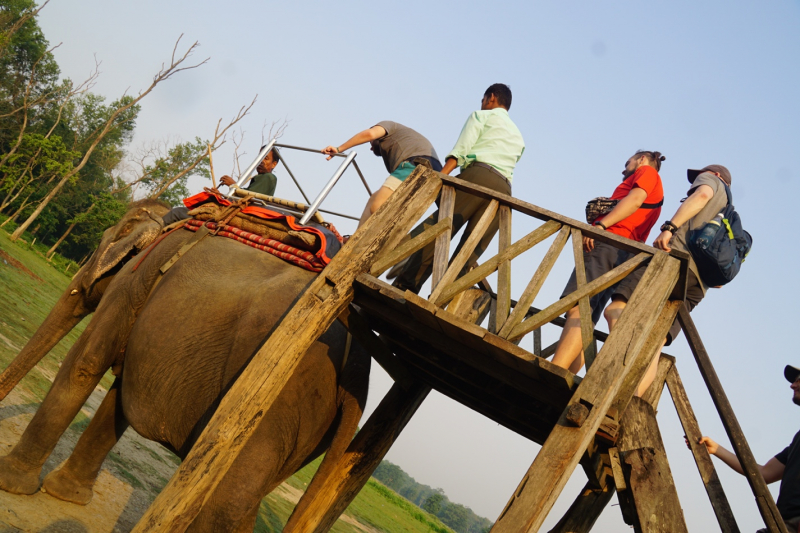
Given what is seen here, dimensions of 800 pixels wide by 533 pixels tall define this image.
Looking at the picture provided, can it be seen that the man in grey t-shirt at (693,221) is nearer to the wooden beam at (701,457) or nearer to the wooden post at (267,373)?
the wooden beam at (701,457)

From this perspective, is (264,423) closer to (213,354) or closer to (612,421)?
(213,354)

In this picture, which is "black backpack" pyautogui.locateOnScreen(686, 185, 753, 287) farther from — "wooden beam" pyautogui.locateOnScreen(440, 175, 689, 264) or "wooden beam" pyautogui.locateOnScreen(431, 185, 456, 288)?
"wooden beam" pyautogui.locateOnScreen(431, 185, 456, 288)

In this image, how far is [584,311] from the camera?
12.3 feet

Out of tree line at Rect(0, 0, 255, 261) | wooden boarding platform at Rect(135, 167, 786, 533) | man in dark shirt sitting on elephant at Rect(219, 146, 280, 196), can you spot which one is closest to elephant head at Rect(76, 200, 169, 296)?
man in dark shirt sitting on elephant at Rect(219, 146, 280, 196)

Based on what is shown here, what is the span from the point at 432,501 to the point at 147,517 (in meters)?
98.2

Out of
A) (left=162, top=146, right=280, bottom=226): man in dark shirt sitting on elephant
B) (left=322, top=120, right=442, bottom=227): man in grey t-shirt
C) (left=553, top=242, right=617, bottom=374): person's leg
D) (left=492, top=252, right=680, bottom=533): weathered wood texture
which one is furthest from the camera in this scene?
(left=162, top=146, right=280, bottom=226): man in dark shirt sitting on elephant

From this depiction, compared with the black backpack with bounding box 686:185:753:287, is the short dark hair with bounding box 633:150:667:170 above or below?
above

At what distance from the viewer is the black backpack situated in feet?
14.6

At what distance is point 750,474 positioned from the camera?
393 cm

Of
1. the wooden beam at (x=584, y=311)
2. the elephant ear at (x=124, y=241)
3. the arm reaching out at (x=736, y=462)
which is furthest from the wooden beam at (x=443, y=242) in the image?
the elephant ear at (x=124, y=241)

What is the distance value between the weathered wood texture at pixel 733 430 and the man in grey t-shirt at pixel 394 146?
2.46 meters

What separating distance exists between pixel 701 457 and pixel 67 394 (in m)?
4.92

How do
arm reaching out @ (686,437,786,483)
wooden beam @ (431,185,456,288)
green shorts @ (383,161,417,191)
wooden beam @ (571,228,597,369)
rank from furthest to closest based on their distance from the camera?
green shorts @ (383,161,417,191)
arm reaching out @ (686,437,786,483)
wooden beam @ (431,185,456,288)
wooden beam @ (571,228,597,369)

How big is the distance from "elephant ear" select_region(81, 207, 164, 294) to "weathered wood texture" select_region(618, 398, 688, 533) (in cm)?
453
